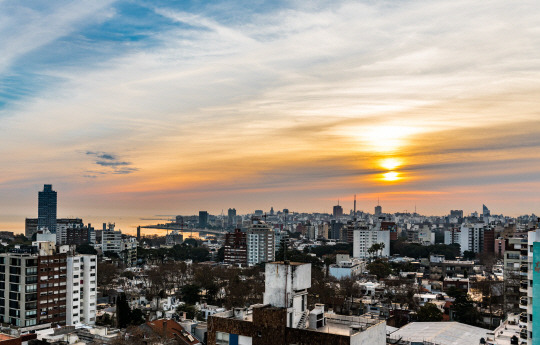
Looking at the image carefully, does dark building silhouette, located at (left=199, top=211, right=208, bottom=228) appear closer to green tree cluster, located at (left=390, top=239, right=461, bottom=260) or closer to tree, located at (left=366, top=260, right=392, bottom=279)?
green tree cluster, located at (left=390, top=239, right=461, bottom=260)

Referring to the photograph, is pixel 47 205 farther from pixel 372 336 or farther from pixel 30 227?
→ pixel 372 336

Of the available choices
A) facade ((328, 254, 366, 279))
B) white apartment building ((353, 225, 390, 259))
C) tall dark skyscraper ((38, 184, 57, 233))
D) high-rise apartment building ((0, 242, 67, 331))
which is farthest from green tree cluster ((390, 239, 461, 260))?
tall dark skyscraper ((38, 184, 57, 233))

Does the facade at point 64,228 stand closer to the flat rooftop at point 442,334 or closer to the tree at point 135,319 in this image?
the tree at point 135,319

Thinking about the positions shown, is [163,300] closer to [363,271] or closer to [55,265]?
[55,265]

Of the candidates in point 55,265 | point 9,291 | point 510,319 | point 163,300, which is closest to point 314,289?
point 163,300

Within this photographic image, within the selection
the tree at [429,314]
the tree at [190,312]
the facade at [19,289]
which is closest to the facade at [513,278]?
the tree at [429,314]

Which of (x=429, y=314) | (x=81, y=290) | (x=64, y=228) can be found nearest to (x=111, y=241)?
(x=64, y=228)
